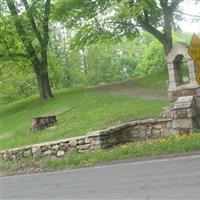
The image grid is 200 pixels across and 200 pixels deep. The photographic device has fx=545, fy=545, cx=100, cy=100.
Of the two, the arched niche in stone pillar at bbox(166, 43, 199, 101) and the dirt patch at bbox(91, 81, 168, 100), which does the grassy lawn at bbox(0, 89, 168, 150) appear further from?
the arched niche in stone pillar at bbox(166, 43, 199, 101)

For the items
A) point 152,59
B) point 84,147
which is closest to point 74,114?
point 84,147

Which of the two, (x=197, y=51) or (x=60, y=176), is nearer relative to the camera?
(x=60, y=176)

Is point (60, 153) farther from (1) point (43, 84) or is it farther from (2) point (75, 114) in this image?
(1) point (43, 84)

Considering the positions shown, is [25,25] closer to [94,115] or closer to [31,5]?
[31,5]

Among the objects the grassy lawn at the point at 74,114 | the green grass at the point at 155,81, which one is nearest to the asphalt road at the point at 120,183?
the grassy lawn at the point at 74,114

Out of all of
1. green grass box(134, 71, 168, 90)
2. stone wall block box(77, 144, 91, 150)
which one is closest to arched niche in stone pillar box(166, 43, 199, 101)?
stone wall block box(77, 144, 91, 150)

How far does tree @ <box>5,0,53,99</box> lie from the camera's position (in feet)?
127

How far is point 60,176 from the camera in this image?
557 inches

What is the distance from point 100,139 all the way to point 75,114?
10871mm

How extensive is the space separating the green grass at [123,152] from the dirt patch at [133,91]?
11663 mm

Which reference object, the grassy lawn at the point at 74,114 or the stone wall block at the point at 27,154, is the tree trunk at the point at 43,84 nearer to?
the grassy lawn at the point at 74,114

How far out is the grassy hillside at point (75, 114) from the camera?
23.0 meters

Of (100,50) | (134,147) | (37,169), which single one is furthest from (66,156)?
(100,50)

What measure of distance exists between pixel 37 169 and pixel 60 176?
10.7 feet
